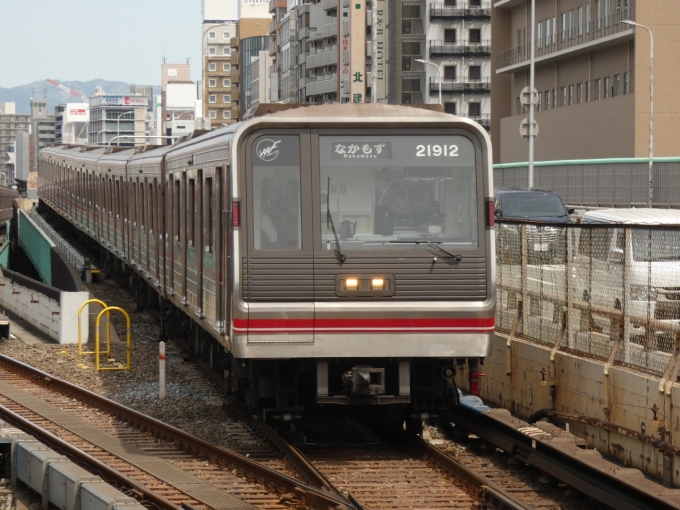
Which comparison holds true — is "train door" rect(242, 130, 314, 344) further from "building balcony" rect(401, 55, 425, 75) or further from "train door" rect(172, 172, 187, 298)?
"building balcony" rect(401, 55, 425, 75)

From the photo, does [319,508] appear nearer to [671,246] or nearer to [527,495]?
[527,495]

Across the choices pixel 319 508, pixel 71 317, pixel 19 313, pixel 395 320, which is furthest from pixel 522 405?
pixel 19 313

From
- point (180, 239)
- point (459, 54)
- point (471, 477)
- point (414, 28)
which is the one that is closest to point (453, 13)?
point (459, 54)

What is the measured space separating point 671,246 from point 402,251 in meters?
2.20

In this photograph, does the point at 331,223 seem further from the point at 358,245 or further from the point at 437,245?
the point at 437,245

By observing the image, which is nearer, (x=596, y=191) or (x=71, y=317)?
(x=71, y=317)

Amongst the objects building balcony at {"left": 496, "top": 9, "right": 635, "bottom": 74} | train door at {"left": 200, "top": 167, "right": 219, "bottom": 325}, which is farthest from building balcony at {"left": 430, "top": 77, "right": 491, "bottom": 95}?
train door at {"left": 200, "top": 167, "right": 219, "bottom": 325}

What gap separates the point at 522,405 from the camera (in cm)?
1370

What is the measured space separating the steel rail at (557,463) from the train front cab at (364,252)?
0.85 meters

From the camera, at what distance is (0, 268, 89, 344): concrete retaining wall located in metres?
20.4

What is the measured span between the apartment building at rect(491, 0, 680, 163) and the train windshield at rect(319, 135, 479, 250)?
44114 millimetres

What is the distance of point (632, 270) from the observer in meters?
11.4

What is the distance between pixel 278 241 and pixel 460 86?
81.3 m

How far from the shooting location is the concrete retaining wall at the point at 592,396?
33.9ft
